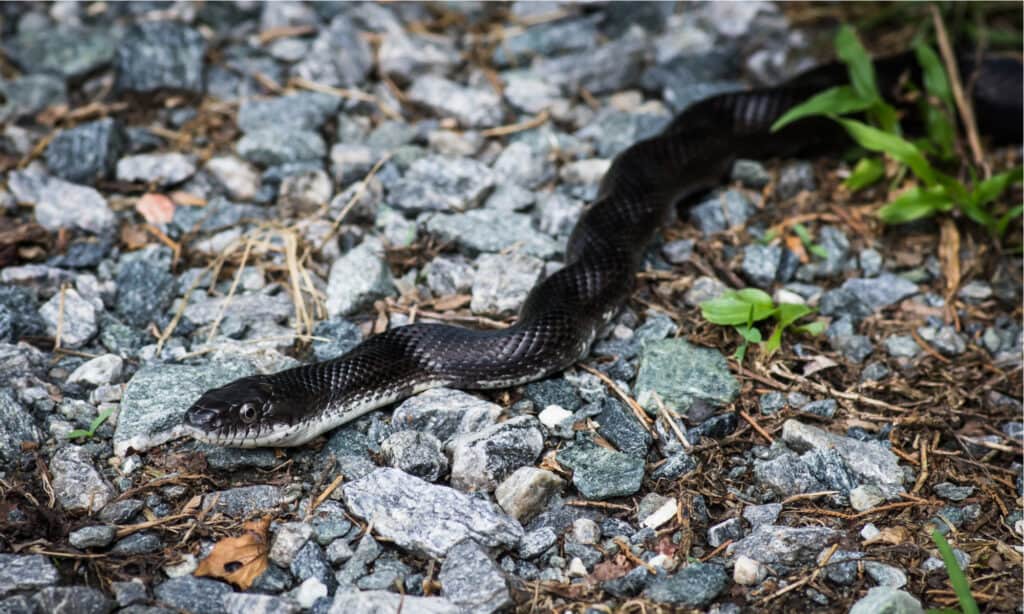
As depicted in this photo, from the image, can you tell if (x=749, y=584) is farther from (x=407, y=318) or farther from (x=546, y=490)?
(x=407, y=318)

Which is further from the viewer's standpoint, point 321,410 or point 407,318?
point 407,318

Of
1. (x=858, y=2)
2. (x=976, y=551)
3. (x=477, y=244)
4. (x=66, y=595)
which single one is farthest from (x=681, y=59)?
(x=66, y=595)

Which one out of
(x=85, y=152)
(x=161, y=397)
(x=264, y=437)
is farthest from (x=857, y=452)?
(x=85, y=152)

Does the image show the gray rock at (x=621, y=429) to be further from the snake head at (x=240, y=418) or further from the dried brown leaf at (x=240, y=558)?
the dried brown leaf at (x=240, y=558)

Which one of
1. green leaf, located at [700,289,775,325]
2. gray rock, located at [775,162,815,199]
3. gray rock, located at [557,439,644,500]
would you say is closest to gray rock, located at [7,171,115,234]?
gray rock, located at [557,439,644,500]

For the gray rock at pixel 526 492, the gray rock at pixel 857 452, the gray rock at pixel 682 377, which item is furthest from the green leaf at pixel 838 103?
the gray rock at pixel 526 492

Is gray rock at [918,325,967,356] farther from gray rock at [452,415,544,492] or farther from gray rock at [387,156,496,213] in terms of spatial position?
gray rock at [387,156,496,213]
